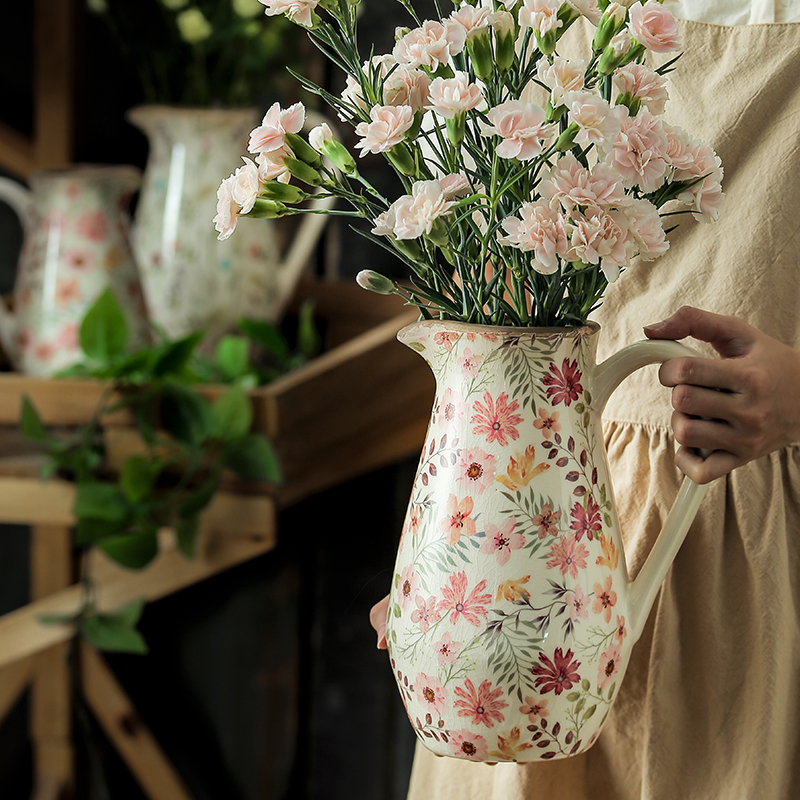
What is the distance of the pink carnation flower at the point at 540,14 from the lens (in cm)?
31

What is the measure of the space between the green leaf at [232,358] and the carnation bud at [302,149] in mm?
461

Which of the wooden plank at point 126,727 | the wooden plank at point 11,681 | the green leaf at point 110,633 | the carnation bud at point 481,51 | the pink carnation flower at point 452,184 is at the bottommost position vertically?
the wooden plank at point 126,727

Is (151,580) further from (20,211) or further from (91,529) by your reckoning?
(20,211)

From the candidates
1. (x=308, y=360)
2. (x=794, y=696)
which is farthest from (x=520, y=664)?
(x=308, y=360)

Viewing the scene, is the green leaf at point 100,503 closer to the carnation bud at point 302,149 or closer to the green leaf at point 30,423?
the green leaf at point 30,423

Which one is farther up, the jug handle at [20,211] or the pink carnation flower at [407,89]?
the pink carnation flower at [407,89]

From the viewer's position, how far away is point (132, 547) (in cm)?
76

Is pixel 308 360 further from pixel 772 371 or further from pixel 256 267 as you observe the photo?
pixel 772 371

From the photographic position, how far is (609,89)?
13.4 inches

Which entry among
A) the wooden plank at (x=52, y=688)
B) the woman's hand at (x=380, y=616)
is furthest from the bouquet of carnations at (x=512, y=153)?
the wooden plank at (x=52, y=688)

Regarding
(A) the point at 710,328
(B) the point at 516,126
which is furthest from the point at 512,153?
(A) the point at 710,328

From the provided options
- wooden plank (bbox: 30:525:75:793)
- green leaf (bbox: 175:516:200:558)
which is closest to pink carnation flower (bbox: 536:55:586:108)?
green leaf (bbox: 175:516:200:558)

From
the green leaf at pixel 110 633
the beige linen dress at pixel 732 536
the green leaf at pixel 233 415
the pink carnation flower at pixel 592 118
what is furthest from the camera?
the green leaf at pixel 110 633

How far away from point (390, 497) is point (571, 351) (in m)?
0.67
